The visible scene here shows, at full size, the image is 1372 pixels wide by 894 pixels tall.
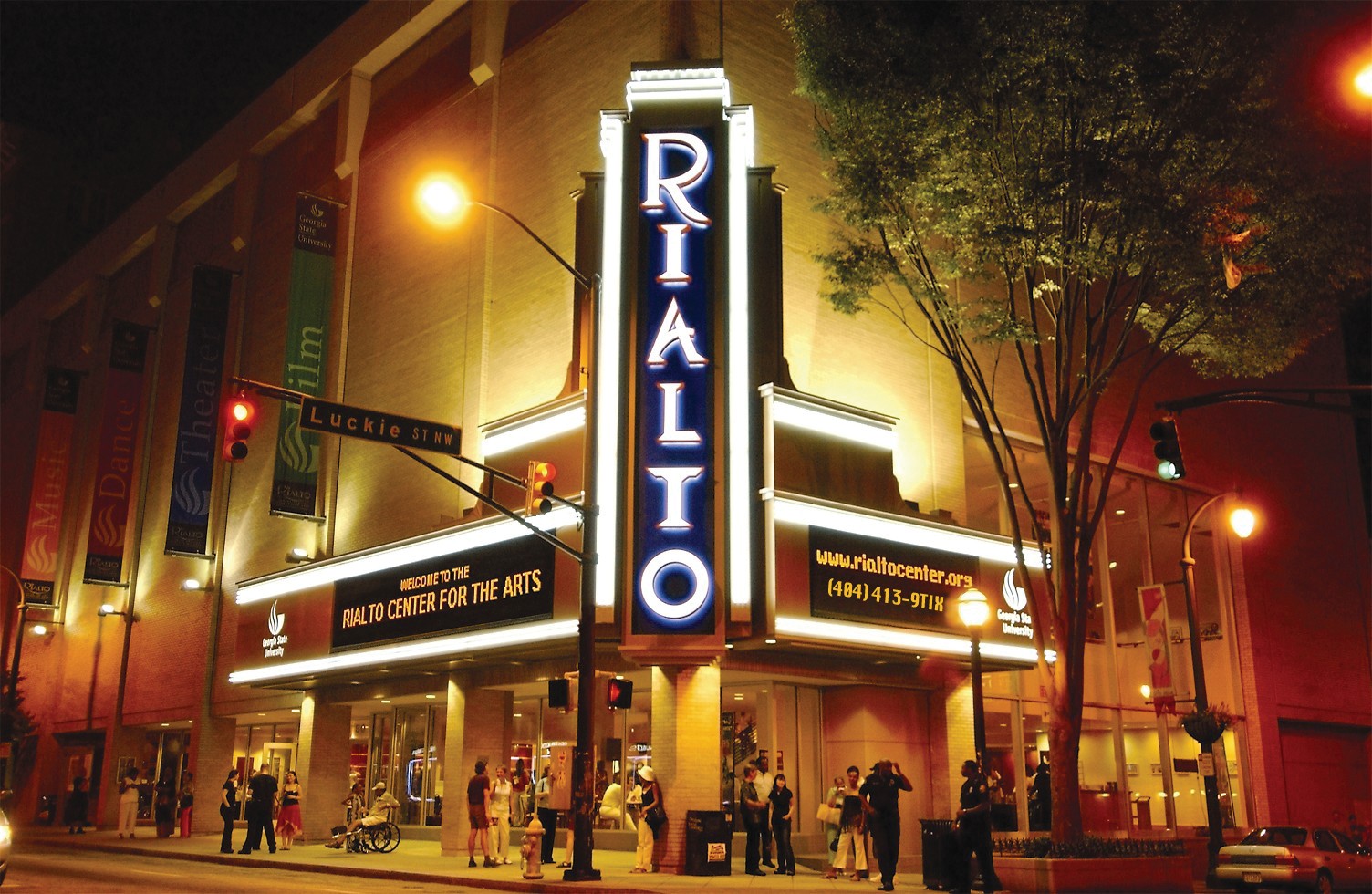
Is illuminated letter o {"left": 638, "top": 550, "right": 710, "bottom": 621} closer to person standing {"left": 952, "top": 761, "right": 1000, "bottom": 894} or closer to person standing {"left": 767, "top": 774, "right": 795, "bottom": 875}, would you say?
person standing {"left": 767, "top": 774, "right": 795, "bottom": 875}

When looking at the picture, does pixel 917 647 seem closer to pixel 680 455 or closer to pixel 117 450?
pixel 680 455

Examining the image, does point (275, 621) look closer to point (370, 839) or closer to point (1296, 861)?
point (370, 839)

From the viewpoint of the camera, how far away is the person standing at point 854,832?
21422mm

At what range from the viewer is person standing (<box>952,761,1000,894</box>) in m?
18.3

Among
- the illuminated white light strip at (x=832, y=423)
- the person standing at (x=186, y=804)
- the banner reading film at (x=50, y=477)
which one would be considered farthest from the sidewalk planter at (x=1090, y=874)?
the banner reading film at (x=50, y=477)

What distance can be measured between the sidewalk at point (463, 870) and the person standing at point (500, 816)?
1.63ft

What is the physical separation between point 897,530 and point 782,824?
241 inches

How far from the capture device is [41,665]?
50344 millimetres

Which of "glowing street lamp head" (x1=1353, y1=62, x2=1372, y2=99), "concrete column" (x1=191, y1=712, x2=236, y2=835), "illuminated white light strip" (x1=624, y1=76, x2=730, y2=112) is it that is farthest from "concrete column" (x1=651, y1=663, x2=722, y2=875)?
"concrete column" (x1=191, y1=712, x2=236, y2=835)

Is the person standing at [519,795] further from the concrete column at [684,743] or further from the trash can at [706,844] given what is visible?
the trash can at [706,844]

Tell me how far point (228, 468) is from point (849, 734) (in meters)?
23.7

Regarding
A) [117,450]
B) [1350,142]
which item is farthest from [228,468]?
[1350,142]

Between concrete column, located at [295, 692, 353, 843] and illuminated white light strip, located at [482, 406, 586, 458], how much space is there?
10477mm

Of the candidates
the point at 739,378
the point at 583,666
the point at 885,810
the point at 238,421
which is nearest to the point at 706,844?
the point at 885,810
